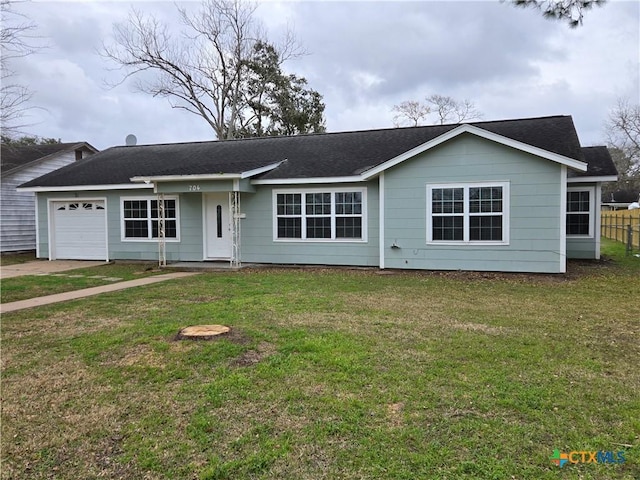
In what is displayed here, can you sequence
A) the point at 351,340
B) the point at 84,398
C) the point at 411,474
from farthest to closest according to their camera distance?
the point at 351,340, the point at 84,398, the point at 411,474

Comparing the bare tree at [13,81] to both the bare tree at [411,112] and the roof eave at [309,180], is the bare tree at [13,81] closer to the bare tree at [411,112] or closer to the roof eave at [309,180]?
the roof eave at [309,180]

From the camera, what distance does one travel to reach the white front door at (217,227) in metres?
13.9

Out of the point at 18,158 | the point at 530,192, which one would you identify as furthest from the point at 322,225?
the point at 18,158

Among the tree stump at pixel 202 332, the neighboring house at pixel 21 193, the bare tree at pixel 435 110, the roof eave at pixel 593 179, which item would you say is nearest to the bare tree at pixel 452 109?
the bare tree at pixel 435 110

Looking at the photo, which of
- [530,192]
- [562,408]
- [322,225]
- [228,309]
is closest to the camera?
[562,408]

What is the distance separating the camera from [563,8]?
690 cm

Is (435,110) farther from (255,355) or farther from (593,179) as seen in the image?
(255,355)

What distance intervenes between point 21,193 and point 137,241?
8.40 m

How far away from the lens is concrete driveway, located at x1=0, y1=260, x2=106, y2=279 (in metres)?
12.4

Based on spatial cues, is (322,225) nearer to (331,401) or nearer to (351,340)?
(351,340)

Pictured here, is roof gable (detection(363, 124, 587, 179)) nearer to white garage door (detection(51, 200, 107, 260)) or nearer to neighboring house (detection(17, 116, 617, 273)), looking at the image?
neighboring house (detection(17, 116, 617, 273))

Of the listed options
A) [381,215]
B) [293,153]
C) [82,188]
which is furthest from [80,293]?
[293,153]

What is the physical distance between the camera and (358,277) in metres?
10.9

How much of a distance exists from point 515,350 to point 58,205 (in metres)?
16.1
